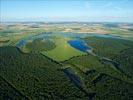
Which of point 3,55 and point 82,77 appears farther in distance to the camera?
point 3,55

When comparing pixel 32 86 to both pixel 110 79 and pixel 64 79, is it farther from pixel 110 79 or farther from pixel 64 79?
pixel 110 79

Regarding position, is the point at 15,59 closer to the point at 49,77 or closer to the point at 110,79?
the point at 49,77

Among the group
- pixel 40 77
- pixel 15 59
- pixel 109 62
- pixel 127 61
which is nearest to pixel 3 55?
pixel 15 59

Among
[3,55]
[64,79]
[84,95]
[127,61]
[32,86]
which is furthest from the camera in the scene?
[3,55]

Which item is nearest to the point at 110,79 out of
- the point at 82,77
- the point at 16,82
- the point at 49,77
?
the point at 82,77

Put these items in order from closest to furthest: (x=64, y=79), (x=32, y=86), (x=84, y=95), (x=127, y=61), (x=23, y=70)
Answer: (x=84, y=95)
(x=32, y=86)
(x=64, y=79)
(x=23, y=70)
(x=127, y=61)

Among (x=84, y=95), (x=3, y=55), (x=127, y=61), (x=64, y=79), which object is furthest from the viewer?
(x=3, y=55)

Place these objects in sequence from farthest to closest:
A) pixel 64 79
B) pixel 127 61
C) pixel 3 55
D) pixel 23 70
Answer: pixel 3 55 < pixel 127 61 < pixel 23 70 < pixel 64 79

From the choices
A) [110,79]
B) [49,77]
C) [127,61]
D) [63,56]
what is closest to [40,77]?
[49,77]

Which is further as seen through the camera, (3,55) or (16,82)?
(3,55)
